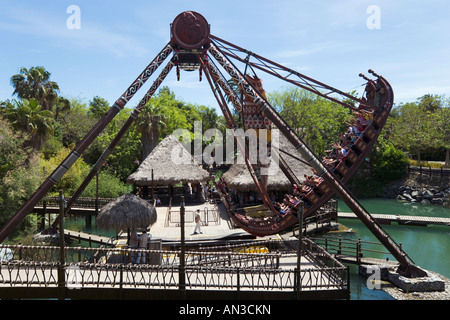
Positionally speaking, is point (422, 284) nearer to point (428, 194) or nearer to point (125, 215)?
→ point (125, 215)

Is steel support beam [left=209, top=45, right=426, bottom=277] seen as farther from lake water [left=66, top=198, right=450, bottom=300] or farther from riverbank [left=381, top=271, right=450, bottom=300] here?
lake water [left=66, top=198, right=450, bottom=300]

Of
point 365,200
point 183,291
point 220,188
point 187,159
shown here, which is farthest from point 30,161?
point 365,200

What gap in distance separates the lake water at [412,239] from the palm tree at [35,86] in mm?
12684

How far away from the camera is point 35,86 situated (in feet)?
102

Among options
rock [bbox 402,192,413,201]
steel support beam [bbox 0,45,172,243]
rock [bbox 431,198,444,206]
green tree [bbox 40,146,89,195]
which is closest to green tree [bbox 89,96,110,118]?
green tree [bbox 40,146,89,195]

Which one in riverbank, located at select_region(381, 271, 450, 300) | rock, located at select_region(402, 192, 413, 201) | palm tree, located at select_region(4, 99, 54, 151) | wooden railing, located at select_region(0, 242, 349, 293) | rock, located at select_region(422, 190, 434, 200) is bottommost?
riverbank, located at select_region(381, 271, 450, 300)

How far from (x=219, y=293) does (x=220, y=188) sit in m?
6.64

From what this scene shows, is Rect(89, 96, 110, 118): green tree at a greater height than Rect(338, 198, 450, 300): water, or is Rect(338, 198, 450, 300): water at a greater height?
Rect(89, 96, 110, 118): green tree

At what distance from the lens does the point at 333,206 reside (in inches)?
870

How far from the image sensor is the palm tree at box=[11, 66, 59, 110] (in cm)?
3069

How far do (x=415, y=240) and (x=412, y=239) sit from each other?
0.23m

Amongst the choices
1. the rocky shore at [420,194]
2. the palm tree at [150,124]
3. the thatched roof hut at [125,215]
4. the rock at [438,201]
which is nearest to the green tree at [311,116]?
the rocky shore at [420,194]

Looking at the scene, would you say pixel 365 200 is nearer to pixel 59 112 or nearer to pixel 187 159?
pixel 187 159

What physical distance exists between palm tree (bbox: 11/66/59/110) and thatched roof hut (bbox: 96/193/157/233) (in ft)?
76.5
